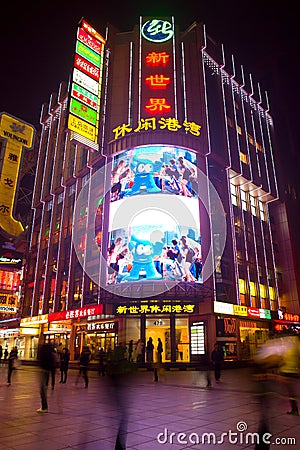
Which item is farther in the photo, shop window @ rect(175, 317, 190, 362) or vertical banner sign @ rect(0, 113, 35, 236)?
shop window @ rect(175, 317, 190, 362)

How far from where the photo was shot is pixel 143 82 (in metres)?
30.9

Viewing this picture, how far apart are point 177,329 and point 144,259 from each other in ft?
21.2

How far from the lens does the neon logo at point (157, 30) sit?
33156 millimetres

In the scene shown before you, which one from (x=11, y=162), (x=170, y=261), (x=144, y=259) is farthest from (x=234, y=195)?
(x=11, y=162)

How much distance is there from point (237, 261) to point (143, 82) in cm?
1859

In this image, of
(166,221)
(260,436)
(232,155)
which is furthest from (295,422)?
(232,155)

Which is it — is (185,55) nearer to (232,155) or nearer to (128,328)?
(232,155)

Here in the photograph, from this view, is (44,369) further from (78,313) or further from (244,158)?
(244,158)

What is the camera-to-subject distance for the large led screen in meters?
24.5

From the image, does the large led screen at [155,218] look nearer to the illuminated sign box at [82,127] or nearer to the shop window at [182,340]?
the illuminated sign box at [82,127]

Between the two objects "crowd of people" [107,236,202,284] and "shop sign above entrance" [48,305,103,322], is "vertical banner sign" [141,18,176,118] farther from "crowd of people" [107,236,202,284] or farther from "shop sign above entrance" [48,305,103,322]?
"shop sign above entrance" [48,305,103,322]

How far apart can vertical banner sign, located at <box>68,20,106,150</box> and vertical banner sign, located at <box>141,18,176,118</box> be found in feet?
14.5

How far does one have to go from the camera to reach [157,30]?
3350 cm

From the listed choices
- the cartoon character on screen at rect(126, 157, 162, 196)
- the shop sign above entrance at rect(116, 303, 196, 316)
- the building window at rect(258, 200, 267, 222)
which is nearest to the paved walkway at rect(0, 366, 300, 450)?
the shop sign above entrance at rect(116, 303, 196, 316)
